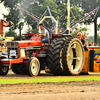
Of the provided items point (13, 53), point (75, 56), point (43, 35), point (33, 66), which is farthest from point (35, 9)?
point (33, 66)

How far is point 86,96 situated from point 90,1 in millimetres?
36471

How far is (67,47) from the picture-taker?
40.3 ft

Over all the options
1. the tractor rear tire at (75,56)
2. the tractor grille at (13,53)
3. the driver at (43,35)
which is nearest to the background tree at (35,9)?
the tractor rear tire at (75,56)

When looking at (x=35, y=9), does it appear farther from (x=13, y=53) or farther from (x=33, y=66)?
(x=33, y=66)

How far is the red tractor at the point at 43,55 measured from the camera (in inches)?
473

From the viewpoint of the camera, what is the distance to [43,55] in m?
12.5

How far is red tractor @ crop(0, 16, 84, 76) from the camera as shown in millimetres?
12004

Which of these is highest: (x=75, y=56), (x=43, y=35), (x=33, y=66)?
(x=43, y=35)

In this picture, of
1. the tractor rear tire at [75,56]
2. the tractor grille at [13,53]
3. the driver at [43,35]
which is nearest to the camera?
the tractor grille at [13,53]

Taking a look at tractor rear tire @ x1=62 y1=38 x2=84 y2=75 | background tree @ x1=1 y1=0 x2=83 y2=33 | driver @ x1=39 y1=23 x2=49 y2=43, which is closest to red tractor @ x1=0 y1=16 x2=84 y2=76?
tractor rear tire @ x1=62 y1=38 x2=84 y2=75

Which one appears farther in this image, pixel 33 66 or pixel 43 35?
pixel 43 35

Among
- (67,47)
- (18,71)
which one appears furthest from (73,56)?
(18,71)

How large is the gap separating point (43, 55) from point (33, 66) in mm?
716

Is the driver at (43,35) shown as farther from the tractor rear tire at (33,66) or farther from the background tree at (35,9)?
the background tree at (35,9)
